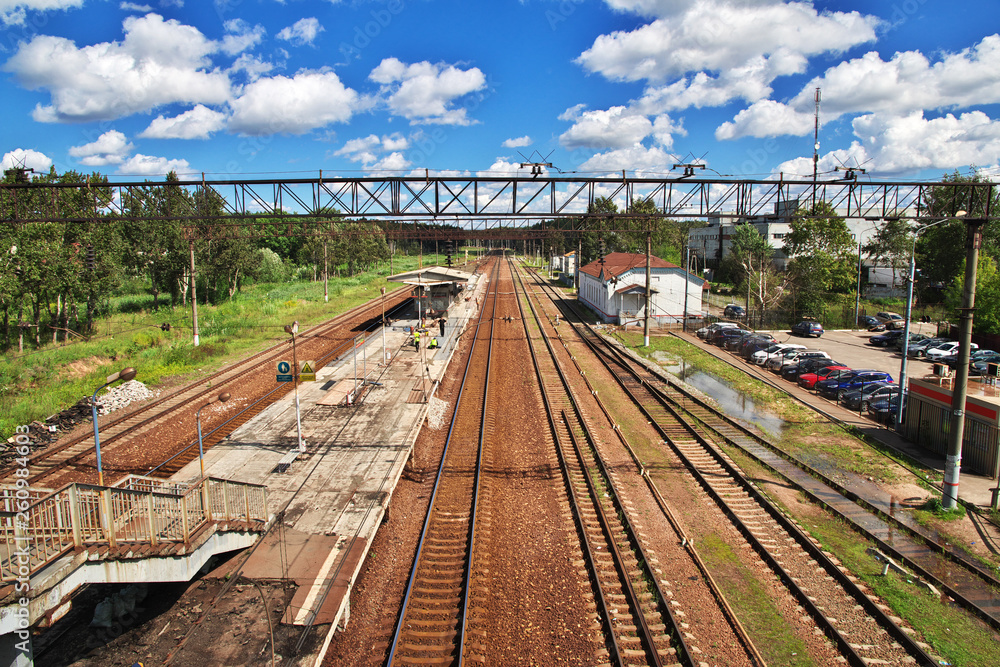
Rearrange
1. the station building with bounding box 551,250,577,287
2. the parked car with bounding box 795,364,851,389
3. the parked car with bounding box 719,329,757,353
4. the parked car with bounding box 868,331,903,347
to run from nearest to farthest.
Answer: the parked car with bounding box 795,364,851,389 → the parked car with bounding box 719,329,757,353 → the parked car with bounding box 868,331,903,347 → the station building with bounding box 551,250,577,287

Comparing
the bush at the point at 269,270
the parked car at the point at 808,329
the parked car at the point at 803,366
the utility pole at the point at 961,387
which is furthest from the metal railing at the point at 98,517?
the bush at the point at 269,270

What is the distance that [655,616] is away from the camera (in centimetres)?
861

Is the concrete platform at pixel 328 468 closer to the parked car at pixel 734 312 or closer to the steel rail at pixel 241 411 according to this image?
the steel rail at pixel 241 411

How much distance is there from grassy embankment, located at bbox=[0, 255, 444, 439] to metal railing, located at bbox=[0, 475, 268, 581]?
36.1 ft

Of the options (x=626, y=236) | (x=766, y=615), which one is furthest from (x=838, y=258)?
(x=766, y=615)

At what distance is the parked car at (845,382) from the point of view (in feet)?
73.8

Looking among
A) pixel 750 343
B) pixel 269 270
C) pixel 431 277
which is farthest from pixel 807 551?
pixel 269 270

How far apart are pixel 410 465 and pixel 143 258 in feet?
137

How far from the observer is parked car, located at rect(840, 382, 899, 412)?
20481mm

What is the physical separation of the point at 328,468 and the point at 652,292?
29.7 meters

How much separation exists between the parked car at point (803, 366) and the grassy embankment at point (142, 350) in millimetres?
26651

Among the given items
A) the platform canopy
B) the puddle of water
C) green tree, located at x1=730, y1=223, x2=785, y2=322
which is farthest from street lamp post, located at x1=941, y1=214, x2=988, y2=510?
the platform canopy

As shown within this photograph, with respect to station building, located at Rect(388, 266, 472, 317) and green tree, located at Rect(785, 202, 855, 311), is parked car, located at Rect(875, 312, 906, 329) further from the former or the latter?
station building, located at Rect(388, 266, 472, 317)

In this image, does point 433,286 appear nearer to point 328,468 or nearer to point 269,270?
point 328,468
